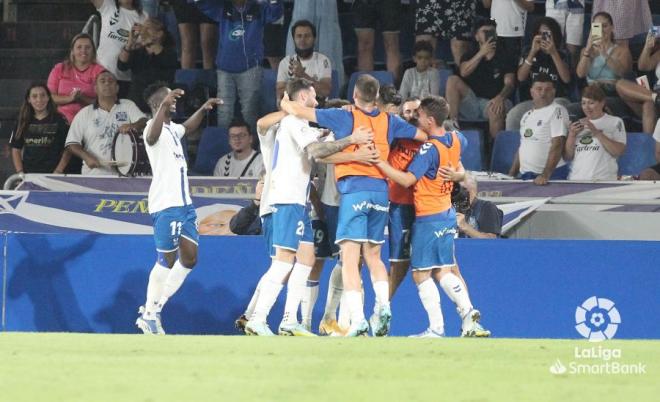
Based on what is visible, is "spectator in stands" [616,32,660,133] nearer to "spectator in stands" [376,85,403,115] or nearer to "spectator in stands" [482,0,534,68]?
"spectator in stands" [482,0,534,68]

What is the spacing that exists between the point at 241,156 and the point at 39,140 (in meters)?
2.47

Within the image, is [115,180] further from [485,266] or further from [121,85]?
[485,266]

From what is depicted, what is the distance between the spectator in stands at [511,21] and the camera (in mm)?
16594

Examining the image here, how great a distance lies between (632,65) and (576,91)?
0.76m

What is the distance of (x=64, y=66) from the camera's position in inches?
656

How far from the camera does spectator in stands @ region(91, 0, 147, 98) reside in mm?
17141

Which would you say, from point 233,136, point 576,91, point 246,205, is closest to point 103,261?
point 246,205

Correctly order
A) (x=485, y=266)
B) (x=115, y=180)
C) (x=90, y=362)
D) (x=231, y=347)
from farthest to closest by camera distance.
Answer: (x=115, y=180), (x=485, y=266), (x=231, y=347), (x=90, y=362)

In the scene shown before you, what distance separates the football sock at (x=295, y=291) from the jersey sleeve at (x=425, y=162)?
1.18 m

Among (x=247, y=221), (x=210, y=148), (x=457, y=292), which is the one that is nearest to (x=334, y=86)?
(x=210, y=148)

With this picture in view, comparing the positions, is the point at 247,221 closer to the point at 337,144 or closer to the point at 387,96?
the point at 387,96

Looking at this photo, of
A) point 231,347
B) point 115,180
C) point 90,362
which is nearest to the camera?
point 90,362

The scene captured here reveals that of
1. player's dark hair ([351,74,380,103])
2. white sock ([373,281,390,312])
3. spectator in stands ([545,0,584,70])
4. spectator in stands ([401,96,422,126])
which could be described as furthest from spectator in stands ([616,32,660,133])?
white sock ([373,281,390,312])

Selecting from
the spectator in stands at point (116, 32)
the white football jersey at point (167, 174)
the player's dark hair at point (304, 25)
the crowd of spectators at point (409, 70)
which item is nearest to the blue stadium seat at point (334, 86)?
the crowd of spectators at point (409, 70)
